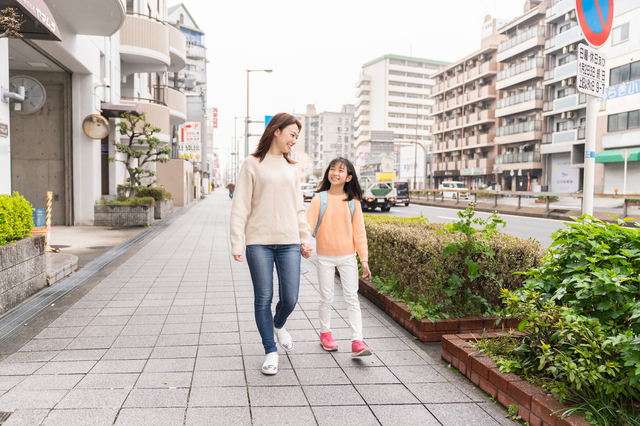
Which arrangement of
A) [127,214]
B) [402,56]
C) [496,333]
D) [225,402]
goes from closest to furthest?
[225,402]
[496,333]
[127,214]
[402,56]

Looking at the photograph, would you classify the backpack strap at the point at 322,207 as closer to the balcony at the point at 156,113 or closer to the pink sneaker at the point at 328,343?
the pink sneaker at the point at 328,343

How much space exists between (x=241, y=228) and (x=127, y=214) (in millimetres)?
12630

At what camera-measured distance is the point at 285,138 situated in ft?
11.4

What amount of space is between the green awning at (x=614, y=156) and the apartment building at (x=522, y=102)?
950 centimetres

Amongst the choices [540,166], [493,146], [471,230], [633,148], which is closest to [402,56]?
[493,146]

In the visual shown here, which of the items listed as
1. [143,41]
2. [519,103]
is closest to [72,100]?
[143,41]

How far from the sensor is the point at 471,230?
4617 mm

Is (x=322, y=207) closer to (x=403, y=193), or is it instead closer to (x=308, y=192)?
(x=403, y=193)

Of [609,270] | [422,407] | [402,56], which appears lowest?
[422,407]

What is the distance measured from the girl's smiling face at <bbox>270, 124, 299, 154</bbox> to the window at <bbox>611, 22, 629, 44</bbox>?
119 ft

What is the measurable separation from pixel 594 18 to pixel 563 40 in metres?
42.1

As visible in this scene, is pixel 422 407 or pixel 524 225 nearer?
pixel 422 407

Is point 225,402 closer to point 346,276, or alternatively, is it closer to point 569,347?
point 346,276

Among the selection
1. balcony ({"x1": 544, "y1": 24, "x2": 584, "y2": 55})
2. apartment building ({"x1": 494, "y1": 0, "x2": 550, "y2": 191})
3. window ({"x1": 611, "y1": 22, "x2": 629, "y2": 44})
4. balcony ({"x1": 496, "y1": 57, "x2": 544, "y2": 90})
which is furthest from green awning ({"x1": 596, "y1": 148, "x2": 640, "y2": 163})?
balcony ({"x1": 496, "y1": 57, "x2": 544, "y2": 90})
